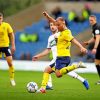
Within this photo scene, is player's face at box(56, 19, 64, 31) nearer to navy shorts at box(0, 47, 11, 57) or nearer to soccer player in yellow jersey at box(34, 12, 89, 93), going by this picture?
soccer player in yellow jersey at box(34, 12, 89, 93)

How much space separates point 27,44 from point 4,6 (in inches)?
205

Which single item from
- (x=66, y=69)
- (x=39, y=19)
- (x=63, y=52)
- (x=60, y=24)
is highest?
(x=39, y=19)

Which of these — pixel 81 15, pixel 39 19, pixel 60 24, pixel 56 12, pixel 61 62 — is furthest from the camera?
pixel 39 19

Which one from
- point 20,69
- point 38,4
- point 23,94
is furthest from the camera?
point 38,4

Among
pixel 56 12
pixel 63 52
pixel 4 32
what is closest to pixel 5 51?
pixel 4 32

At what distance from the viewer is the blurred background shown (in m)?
34.6

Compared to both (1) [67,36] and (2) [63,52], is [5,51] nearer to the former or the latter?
(2) [63,52]

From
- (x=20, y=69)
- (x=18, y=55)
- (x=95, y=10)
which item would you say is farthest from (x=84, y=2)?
(x=20, y=69)

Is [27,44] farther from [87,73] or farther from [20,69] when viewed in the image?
[87,73]

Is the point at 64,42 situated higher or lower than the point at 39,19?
lower

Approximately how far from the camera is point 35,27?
122ft

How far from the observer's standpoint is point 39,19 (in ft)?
129

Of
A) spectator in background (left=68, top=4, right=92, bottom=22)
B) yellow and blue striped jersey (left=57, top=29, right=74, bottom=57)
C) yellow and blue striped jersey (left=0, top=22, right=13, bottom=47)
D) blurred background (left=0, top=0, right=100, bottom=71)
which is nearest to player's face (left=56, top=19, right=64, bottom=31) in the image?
yellow and blue striped jersey (left=57, top=29, right=74, bottom=57)

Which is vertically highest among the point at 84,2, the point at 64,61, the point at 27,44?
the point at 84,2
